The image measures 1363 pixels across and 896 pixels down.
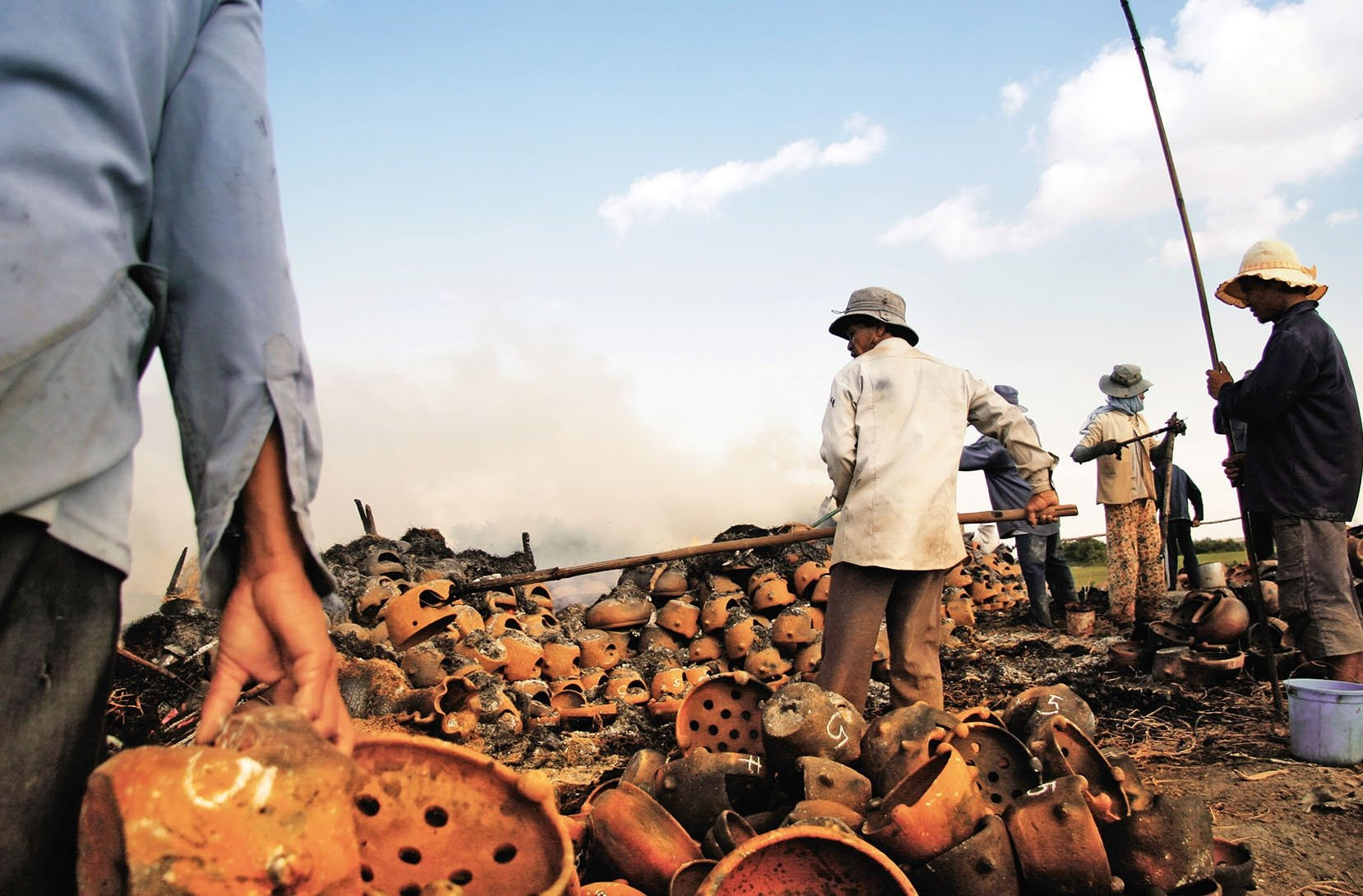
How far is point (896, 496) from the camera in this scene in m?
4.83

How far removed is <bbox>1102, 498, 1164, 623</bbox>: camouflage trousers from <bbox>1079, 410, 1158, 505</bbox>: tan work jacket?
0.12 metres

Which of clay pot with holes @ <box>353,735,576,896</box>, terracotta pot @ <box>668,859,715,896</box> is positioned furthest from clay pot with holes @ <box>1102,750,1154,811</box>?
clay pot with holes @ <box>353,735,576,896</box>

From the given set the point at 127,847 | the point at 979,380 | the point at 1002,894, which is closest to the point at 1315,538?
the point at 979,380

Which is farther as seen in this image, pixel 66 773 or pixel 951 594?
pixel 951 594

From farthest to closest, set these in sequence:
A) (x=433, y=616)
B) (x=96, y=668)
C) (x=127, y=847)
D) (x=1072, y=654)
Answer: (x=1072, y=654) < (x=433, y=616) < (x=96, y=668) < (x=127, y=847)

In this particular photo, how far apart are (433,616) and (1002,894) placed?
5.51 m

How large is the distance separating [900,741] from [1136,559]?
6.90 m

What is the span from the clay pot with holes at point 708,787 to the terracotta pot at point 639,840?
11.9 inches

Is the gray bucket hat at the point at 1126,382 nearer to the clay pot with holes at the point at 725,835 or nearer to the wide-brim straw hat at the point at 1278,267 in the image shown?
the wide-brim straw hat at the point at 1278,267

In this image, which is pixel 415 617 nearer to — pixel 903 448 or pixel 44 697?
pixel 903 448

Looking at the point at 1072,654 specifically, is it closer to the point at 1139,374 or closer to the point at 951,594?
the point at 951,594

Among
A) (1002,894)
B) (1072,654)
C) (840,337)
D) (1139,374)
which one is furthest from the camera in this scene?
(1139,374)

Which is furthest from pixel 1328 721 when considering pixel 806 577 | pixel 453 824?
pixel 453 824

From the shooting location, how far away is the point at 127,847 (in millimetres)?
962
